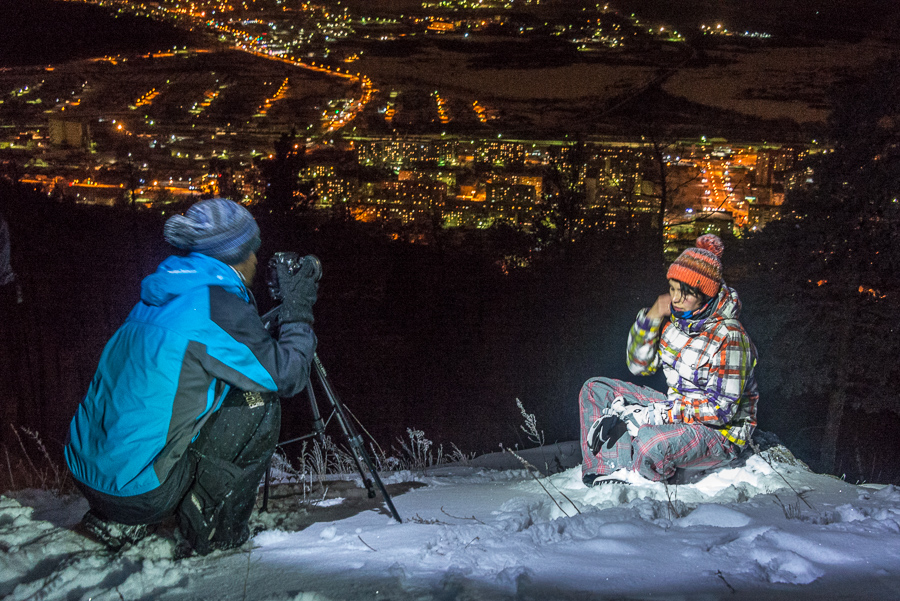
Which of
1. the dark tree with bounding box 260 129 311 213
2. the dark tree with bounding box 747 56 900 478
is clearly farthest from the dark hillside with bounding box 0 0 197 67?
the dark tree with bounding box 747 56 900 478

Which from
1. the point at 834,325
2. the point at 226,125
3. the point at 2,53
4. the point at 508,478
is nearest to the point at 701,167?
the point at 834,325

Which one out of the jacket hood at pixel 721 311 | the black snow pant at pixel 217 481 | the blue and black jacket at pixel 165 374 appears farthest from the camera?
the jacket hood at pixel 721 311

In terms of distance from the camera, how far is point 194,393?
2.18 metres

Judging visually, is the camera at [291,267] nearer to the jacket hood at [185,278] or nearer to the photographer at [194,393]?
the photographer at [194,393]

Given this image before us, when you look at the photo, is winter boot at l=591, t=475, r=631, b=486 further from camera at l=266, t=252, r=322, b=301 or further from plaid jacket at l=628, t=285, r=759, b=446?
camera at l=266, t=252, r=322, b=301

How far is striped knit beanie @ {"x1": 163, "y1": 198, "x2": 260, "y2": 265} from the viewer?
7.72 ft

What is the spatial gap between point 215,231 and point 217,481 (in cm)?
101

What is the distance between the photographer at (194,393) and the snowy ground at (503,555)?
17 centimetres

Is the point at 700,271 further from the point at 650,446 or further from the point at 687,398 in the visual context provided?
the point at 650,446

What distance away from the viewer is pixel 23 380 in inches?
879

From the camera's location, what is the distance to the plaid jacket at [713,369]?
11.2ft

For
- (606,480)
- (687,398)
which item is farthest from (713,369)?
(606,480)

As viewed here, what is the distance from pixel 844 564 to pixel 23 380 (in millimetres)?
27037

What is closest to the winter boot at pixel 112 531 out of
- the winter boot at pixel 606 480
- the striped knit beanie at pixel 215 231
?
the striped knit beanie at pixel 215 231
